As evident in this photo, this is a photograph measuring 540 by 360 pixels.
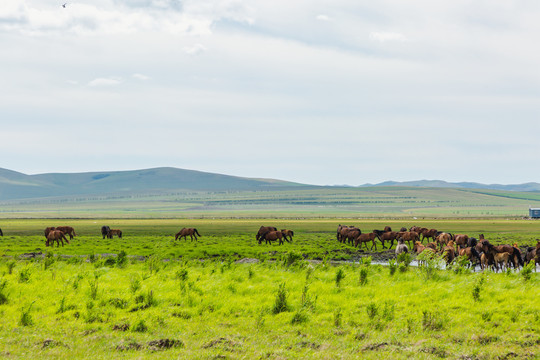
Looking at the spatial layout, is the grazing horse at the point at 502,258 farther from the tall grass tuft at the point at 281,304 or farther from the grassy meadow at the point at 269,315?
the tall grass tuft at the point at 281,304

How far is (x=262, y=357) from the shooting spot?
9672 millimetres

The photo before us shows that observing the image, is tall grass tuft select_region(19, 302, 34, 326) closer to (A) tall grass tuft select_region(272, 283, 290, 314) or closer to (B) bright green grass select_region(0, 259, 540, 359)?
(B) bright green grass select_region(0, 259, 540, 359)

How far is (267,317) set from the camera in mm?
12781

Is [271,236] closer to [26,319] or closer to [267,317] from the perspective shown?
[267,317]

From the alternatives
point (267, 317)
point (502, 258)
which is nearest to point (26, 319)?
point (267, 317)

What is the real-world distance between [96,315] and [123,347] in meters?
2.72

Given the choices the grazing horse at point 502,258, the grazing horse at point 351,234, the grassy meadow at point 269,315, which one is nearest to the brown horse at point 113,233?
the grazing horse at point 351,234

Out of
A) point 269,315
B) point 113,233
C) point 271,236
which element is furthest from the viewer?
point 113,233

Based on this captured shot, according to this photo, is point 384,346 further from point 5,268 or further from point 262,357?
point 5,268

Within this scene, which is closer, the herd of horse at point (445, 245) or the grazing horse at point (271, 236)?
the herd of horse at point (445, 245)

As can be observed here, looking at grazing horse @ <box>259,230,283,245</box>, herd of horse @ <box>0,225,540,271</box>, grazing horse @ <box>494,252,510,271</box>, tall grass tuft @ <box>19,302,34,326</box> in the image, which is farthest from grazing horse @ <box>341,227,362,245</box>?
tall grass tuft @ <box>19,302,34,326</box>

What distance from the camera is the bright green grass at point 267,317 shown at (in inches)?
400

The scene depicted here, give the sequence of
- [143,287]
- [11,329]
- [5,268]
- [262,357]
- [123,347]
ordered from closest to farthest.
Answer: [262,357]
[123,347]
[11,329]
[143,287]
[5,268]

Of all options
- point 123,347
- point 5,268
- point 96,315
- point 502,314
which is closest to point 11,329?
point 96,315
